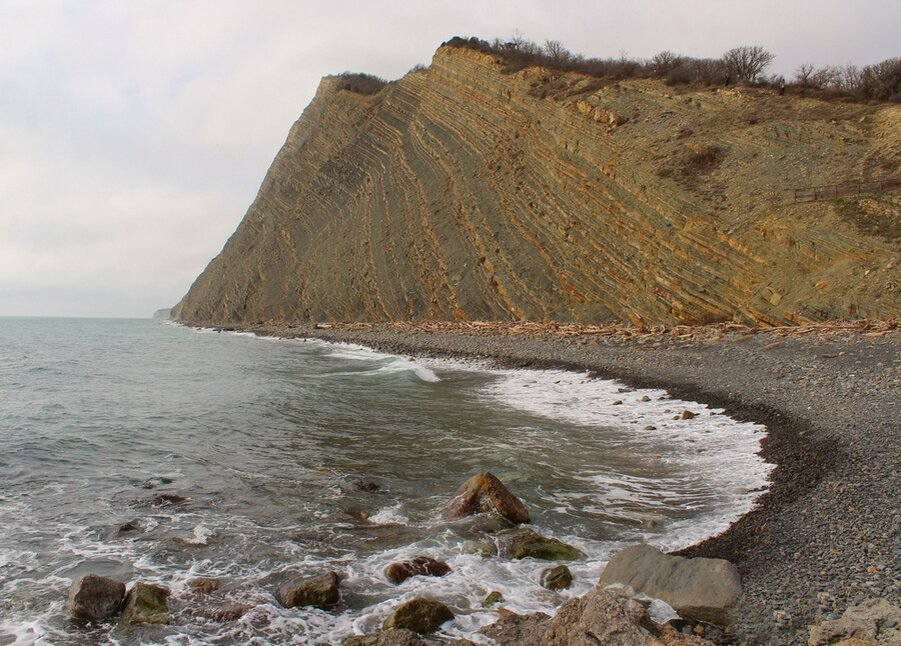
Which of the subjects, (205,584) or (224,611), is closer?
(224,611)

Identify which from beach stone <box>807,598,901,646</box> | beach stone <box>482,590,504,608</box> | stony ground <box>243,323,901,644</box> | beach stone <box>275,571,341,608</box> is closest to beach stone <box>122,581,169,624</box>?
beach stone <box>275,571,341,608</box>

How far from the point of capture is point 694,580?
498 cm

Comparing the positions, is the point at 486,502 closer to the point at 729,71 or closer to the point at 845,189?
the point at 845,189

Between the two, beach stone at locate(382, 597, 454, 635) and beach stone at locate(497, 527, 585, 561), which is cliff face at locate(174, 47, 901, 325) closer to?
beach stone at locate(497, 527, 585, 561)

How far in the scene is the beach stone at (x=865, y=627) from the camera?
12.3 ft

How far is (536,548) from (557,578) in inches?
27.2

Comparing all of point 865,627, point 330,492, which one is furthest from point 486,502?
point 865,627

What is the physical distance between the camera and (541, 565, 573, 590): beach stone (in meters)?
5.42

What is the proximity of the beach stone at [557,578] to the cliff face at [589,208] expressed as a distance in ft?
52.5

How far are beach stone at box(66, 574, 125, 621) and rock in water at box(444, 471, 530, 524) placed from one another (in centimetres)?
351

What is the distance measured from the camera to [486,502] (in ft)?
23.8

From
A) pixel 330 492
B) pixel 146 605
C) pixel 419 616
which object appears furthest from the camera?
pixel 330 492

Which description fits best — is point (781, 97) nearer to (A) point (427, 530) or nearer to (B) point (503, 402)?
(B) point (503, 402)

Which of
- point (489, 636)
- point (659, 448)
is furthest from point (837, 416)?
point (489, 636)
